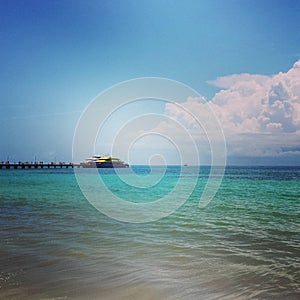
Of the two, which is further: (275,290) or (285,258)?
(285,258)

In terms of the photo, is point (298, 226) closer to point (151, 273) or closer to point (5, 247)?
point (151, 273)

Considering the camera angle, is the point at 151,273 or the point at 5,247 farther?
the point at 5,247

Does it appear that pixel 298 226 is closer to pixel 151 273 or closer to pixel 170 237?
pixel 170 237

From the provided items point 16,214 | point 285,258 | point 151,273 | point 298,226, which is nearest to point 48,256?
point 151,273

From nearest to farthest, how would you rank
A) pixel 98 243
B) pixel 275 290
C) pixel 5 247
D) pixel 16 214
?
1. pixel 275 290
2. pixel 5 247
3. pixel 98 243
4. pixel 16 214

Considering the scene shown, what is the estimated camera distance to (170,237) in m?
11.1

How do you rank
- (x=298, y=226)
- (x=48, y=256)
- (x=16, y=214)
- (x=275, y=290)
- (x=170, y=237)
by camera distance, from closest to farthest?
(x=275, y=290) < (x=48, y=256) < (x=170, y=237) < (x=298, y=226) < (x=16, y=214)

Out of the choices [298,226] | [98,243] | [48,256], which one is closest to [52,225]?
[98,243]

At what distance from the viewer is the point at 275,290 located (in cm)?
630

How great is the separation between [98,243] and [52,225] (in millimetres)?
3624

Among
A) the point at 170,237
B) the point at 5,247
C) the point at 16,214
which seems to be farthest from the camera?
the point at 16,214

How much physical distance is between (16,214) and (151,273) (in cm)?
1051

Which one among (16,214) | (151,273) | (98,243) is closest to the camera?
(151,273)

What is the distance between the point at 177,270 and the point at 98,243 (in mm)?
3387
